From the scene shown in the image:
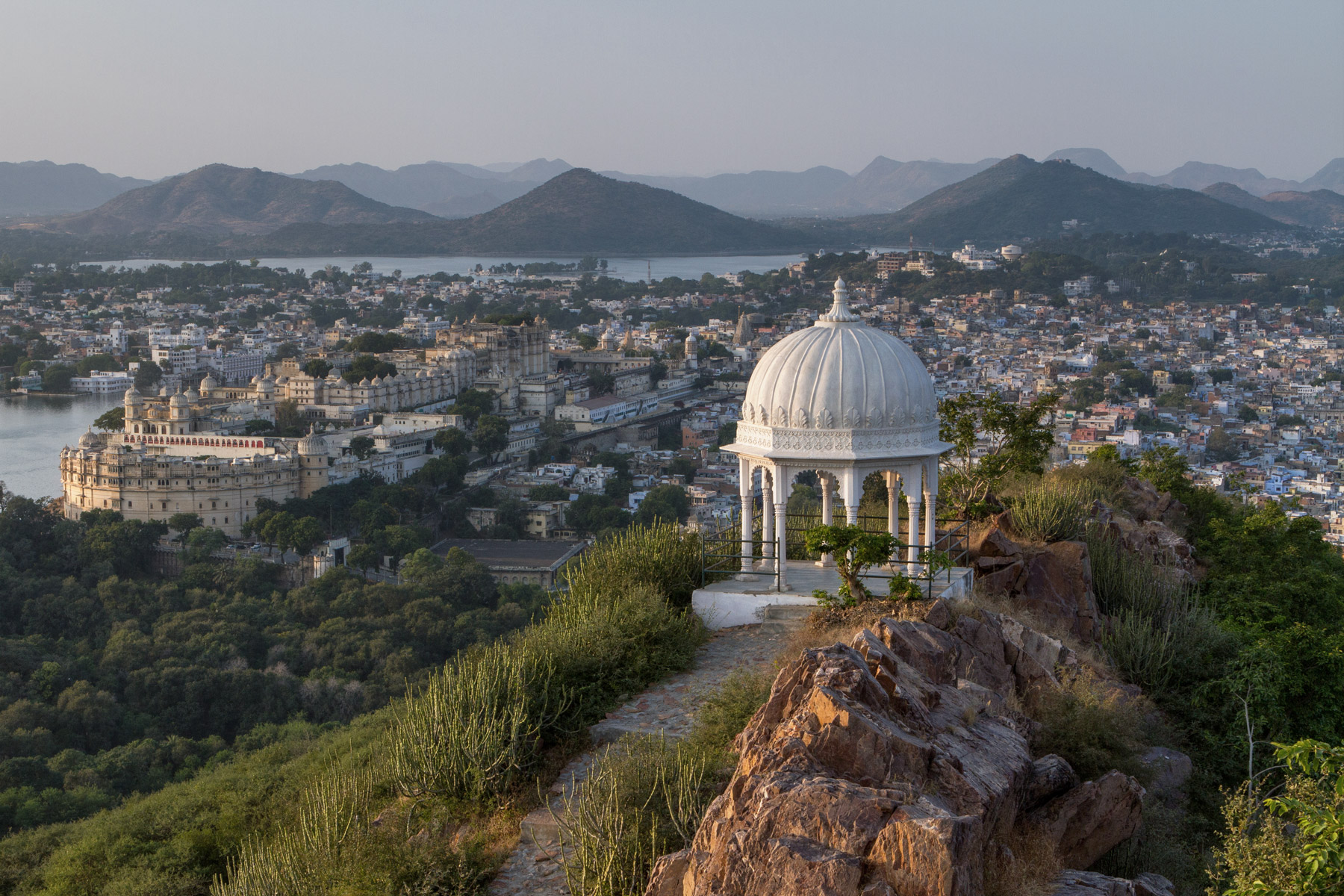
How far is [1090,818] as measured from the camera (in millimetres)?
4562

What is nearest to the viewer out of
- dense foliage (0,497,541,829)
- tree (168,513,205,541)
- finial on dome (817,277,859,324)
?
finial on dome (817,277,859,324)

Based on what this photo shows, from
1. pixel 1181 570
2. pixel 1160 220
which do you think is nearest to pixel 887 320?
pixel 1160 220

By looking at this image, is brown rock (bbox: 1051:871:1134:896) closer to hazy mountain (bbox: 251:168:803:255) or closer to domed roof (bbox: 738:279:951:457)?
domed roof (bbox: 738:279:951:457)

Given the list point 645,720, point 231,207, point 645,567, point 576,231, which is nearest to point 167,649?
point 645,567

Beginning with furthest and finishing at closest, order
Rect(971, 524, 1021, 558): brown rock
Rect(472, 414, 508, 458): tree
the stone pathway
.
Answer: Rect(472, 414, 508, 458): tree
Rect(971, 524, 1021, 558): brown rock
the stone pathway

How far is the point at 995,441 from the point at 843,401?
208 centimetres

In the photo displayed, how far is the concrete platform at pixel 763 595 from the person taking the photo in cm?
661

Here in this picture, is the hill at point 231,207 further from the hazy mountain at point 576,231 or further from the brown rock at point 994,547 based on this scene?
the brown rock at point 994,547

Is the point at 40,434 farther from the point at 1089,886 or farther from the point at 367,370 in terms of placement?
the point at 1089,886

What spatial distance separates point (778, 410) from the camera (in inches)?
271

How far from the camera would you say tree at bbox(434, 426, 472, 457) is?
44.9 meters

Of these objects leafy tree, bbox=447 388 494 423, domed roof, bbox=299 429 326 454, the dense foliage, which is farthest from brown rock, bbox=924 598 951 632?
leafy tree, bbox=447 388 494 423

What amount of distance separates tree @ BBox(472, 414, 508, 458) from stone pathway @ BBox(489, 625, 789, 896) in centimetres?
4071

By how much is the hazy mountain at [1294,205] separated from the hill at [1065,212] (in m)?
20.1
